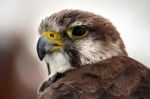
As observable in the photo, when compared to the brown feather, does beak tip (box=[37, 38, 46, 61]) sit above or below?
above

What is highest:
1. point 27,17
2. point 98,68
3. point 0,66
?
point 27,17

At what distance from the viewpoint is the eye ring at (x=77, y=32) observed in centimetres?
122

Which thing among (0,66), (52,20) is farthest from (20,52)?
(52,20)

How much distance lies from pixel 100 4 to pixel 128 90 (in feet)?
1.73

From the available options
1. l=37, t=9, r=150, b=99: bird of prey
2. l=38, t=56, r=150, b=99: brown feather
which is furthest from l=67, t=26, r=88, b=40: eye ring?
l=38, t=56, r=150, b=99: brown feather

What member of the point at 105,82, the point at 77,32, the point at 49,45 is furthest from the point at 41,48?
the point at 105,82

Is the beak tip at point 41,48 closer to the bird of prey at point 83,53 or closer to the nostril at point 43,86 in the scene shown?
the bird of prey at point 83,53

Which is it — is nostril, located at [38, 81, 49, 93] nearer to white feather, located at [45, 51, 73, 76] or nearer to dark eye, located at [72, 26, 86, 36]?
white feather, located at [45, 51, 73, 76]

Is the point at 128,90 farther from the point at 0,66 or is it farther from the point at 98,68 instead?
the point at 0,66

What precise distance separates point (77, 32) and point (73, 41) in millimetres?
36

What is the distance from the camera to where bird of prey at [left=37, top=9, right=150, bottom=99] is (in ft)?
3.69

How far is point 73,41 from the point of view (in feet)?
4.04

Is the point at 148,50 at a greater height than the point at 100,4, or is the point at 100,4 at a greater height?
the point at 100,4

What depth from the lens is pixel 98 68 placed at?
1.16 meters
